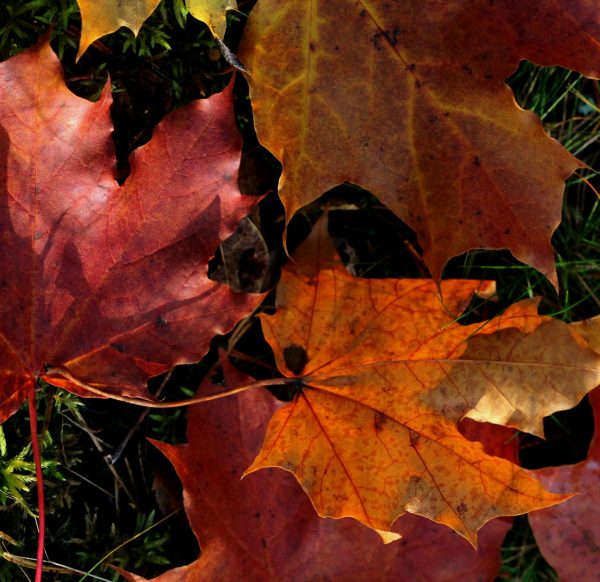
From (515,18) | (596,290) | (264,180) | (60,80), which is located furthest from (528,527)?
(60,80)

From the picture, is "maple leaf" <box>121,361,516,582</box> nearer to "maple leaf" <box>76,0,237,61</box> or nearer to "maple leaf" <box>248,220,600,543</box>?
"maple leaf" <box>248,220,600,543</box>

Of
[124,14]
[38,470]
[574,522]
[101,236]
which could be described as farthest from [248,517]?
[124,14]

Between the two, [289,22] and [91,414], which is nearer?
[289,22]

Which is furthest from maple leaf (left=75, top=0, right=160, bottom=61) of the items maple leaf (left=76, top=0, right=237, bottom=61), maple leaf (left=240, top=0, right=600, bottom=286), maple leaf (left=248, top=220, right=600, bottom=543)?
maple leaf (left=248, top=220, right=600, bottom=543)

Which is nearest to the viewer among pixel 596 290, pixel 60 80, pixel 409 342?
pixel 60 80

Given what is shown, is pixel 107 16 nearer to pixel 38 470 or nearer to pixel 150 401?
pixel 150 401

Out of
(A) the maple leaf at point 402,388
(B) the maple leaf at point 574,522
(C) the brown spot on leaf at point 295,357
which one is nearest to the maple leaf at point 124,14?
(A) the maple leaf at point 402,388

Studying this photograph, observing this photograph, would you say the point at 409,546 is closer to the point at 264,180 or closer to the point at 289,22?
the point at 264,180
